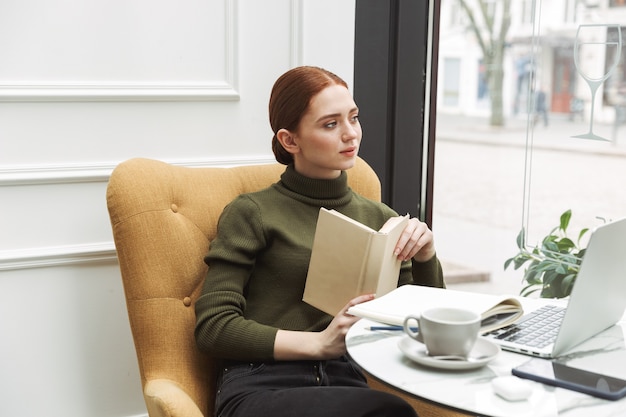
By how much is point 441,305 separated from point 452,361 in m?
0.19

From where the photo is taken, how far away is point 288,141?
1.71m

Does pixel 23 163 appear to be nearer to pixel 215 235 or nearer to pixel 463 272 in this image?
pixel 215 235

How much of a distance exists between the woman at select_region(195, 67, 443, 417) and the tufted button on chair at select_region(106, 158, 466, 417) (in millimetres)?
86

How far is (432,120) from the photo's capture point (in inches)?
92.6

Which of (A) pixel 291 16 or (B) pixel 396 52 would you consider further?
(B) pixel 396 52

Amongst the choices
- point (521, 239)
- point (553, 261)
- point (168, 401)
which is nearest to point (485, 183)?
point (521, 239)

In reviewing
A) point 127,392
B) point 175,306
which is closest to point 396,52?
point 175,306

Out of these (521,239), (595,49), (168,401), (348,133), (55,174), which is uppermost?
(595,49)

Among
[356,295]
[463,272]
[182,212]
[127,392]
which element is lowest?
[127,392]

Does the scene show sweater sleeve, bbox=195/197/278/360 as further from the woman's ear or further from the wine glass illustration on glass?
the wine glass illustration on glass

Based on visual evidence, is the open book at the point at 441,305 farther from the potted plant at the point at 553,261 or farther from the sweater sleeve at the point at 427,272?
the potted plant at the point at 553,261

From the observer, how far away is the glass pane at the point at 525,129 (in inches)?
74.4

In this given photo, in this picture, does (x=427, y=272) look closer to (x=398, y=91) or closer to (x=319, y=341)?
(x=319, y=341)

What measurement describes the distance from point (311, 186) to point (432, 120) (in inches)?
30.0
